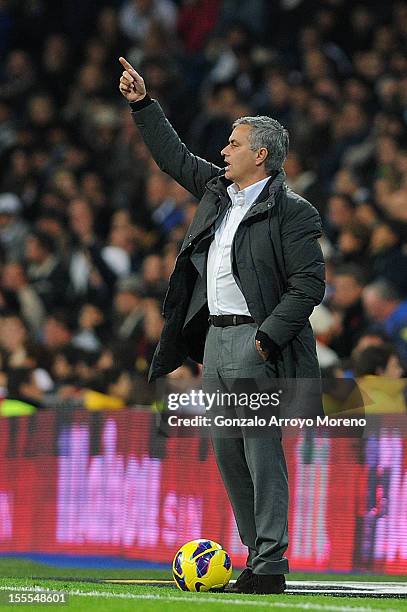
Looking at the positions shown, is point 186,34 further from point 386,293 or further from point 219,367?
point 219,367

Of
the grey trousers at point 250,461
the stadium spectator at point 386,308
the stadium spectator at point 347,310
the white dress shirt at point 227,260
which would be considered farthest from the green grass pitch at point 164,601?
the stadium spectator at point 347,310

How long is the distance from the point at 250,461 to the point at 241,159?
1.32 metres

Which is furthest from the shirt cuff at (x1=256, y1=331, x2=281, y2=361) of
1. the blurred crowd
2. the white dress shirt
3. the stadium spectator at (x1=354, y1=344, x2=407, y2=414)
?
the blurred crowd

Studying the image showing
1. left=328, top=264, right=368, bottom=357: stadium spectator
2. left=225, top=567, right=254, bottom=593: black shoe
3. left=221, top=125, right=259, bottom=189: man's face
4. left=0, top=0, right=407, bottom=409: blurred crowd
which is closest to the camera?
left=225, top=567, right=254, bottom=593: black shoe

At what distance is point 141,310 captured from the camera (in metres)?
12.9

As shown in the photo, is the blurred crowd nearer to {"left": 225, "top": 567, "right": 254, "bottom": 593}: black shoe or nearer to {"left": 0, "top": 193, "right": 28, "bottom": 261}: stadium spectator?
{"left": 0, "top": 193, "right": 28, "bottom": 261}: stadium spectator

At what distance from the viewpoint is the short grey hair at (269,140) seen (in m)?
6.64

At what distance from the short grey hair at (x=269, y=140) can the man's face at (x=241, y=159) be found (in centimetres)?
3

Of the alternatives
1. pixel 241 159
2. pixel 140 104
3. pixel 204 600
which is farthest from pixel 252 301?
pixel 204 600

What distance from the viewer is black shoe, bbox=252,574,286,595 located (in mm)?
6355

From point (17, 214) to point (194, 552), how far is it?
999cm

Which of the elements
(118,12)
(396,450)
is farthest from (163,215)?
(396,450)

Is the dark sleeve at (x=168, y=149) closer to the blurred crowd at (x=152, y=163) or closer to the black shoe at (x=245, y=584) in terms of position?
the black shoe at (x=245, y=584)

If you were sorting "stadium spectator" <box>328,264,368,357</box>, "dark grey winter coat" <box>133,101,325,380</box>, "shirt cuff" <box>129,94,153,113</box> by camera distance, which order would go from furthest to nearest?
"stadium spectator" <box>328,264,368,357</box>
"shirt cuff" <box>129,94,153,113</box>
"dark grey winter coat" <box>133,101,325,380</box>
